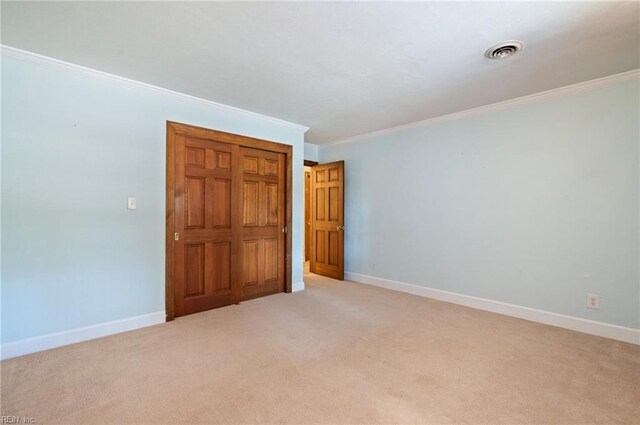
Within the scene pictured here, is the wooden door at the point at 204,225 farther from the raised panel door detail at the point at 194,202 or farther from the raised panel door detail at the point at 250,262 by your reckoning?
the raised panel door detail at the point at 250,262

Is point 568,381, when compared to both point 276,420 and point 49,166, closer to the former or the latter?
point 276,420

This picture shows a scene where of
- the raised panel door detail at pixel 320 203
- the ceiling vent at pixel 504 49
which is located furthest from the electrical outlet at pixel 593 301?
the raised panel door detail at pixel 320 203

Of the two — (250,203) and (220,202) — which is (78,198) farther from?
(250,203)

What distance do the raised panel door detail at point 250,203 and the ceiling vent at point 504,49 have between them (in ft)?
9.98

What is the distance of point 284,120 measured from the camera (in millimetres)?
4383

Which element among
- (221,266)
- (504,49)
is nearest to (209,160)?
(221,266)

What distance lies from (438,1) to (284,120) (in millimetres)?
2793

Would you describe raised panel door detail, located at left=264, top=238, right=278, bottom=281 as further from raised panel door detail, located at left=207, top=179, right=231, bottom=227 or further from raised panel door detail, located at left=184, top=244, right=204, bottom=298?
raised panel door detail, located at left=184, top=244, right=204, bottom=298

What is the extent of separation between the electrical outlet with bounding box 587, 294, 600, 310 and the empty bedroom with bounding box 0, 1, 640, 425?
0.01m

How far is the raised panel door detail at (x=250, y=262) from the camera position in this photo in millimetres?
4125

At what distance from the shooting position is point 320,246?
5.89 metres

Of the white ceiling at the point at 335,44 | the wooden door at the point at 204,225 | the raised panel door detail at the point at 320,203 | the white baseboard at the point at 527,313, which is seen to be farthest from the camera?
the raised panel door detail at the point at 320,203

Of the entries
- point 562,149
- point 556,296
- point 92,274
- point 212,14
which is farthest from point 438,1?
point 92,274

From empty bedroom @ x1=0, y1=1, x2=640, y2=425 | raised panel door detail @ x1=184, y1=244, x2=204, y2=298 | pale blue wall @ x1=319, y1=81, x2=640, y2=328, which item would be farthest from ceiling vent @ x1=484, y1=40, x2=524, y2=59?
raised panel door detail @ x1=184, y1=244, x2=204, y2=298
